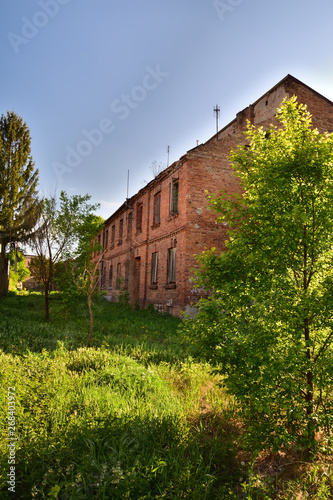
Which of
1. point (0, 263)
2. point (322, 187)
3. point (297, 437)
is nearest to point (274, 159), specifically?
point (322, 187)

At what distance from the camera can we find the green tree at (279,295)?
10.9 ft

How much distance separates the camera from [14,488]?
3.04 m

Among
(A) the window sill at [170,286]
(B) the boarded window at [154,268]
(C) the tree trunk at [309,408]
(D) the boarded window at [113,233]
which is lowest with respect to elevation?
(C) the tree trunk at [309,408]

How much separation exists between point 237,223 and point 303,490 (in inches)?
120

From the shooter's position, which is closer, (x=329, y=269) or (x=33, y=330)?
(x=329, y=269)

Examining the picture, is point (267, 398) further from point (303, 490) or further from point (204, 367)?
Answer: point (204, 367)

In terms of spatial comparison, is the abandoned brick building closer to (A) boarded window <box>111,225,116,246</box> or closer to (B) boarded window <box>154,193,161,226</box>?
(B) boarded window <box>154,193,161,226</box>

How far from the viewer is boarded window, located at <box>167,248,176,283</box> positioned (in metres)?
14.7

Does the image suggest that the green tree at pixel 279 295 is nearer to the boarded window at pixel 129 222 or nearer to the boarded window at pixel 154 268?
the boarded window at pixel 154 268

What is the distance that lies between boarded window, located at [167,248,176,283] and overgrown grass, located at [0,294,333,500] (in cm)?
850

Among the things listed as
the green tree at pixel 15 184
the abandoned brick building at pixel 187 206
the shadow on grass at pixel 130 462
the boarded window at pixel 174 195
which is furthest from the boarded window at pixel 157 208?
the shadow on grass at pixel 130 462

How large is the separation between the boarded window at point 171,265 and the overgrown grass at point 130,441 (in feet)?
27.9

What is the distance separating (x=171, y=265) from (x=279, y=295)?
37.9ft

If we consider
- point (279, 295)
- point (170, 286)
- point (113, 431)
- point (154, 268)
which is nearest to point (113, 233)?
point (154, 268)
